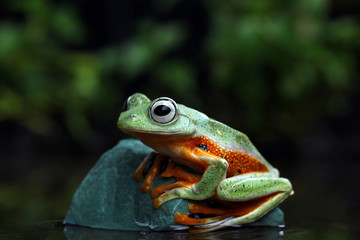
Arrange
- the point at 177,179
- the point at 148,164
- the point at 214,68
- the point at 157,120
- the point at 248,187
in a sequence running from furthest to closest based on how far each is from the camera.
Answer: the point at 214,68 → the point at 148,164 → the point at 177,179 → the point at 248,187 → the point at 157,120

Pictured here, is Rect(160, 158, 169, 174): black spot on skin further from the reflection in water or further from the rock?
the reflection in water

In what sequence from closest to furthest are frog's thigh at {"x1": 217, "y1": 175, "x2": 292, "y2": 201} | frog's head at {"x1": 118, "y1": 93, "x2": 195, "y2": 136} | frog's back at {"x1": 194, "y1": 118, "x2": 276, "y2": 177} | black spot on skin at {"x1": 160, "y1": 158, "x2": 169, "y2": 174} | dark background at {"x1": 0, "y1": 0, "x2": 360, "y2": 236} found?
frog's head at {"x1": 118, "y1": 93, "x2": 195, "y2": 136}, frog's thigh at {"x1": 217, "y1": 175, "x2": 292, "y2": 201}, frog's back at {"x1": 194, "y1": 118, "x2": 276, "y2": 177}, black spot on skin at {"x1": 160, "y1": 158, "x2": 169, "y2": 174}, dark background at {"x1": 0, "y1": 0, "x2": 360, "y2": 236}

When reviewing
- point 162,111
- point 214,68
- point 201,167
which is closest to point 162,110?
point 162,111

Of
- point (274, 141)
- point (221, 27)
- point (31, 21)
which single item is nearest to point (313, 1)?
point (221, 27)

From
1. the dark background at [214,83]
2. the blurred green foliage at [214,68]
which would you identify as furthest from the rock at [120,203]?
the blurred green foliage at [214,68]

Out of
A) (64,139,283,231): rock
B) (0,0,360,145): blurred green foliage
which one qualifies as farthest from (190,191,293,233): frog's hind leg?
(0,0,360,145): blurred green foliage

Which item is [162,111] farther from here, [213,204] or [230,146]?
[213,204]

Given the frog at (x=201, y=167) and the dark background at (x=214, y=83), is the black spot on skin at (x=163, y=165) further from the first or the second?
the dark background at (x=214, y=83)

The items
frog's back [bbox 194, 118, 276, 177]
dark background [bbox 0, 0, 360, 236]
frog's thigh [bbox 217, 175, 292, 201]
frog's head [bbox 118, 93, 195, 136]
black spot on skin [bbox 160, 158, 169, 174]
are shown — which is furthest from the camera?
dark background [bbox 0, 0, 360, 236]
